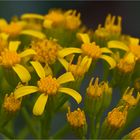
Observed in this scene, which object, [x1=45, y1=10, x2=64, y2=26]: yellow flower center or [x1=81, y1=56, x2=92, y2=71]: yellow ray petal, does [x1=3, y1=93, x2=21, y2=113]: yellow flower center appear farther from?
[x1=45, y1=10, x2=64, y2=26]: yellow flower center

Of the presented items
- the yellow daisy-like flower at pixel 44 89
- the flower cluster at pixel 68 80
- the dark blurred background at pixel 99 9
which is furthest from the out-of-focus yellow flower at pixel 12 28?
the dark blurred background at pixel 99 9

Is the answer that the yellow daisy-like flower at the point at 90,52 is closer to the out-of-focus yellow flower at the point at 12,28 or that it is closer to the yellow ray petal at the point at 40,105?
the yellow ray petal at the point at 40,105

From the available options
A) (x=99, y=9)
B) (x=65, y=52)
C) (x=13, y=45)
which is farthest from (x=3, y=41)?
(x=99, y=9)

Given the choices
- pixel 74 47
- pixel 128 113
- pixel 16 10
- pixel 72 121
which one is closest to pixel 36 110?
pixel 72 121

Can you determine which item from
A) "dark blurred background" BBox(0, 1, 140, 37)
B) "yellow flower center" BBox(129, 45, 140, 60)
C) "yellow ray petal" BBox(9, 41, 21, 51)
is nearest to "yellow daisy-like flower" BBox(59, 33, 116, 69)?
"yellow flower center" BBox(129, 45, 140, 60)

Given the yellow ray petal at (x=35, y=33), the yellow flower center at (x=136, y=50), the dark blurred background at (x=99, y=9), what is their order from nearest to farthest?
the yellow flower center at (x=136, y=50)
the yellow ray petal at (x=35, y=33)
the dark blurred background at (x=99, y=9)

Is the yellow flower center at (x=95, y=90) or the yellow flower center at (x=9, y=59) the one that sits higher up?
the yellow flower center at (x=9, y=59)

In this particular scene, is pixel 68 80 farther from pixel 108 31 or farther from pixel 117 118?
pixel 108 31
